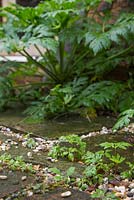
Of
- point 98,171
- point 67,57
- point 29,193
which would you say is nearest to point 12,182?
point 29,193

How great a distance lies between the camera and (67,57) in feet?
11.9

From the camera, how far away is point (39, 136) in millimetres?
2643

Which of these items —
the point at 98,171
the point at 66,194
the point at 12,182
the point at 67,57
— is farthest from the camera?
the point at 67,57

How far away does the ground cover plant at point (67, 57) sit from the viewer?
2953 mm

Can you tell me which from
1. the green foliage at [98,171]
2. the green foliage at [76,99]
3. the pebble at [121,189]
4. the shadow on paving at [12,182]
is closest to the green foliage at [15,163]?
the shadow on paving at [12,182]

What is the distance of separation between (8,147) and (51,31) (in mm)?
1068

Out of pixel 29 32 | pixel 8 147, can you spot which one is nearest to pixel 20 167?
pixel 8 147

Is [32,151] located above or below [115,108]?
below

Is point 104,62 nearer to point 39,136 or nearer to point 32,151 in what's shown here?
point 39,136

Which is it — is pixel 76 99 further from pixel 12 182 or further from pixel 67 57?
pixel 12 182

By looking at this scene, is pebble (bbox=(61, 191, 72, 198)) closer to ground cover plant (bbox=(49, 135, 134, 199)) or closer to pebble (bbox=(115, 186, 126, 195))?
ground cover plant (bbox=(49, 135, 134, 199))

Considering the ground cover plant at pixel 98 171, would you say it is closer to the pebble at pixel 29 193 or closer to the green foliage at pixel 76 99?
the pebble at pixel 29 193

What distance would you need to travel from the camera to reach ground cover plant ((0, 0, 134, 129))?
2953mm

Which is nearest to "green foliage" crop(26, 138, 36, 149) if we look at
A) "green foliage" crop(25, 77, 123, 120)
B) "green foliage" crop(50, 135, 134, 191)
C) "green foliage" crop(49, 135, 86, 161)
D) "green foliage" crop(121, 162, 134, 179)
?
"green foliage" crop(49, 135, 86, 161)
